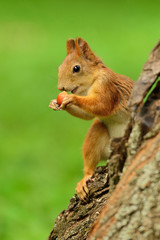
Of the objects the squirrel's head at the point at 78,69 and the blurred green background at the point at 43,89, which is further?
the blurred green background at the point at 43,89

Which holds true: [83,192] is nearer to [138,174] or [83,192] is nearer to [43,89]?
[138,174]

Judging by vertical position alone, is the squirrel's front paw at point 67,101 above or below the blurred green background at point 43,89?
below

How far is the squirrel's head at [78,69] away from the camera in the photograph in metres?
3.77

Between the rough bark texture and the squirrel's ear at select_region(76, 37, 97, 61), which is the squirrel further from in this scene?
the rough bark texture

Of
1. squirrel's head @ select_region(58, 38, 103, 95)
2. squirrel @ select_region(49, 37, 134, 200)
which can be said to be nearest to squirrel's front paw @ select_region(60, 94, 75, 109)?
squirrel @ select_region(49, 37, 134, 200)

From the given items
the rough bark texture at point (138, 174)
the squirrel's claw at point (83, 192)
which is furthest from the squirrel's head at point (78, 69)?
the rough bark texture at point (138, 174)

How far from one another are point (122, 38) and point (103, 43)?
3.00 feet

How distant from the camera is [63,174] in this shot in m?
6.68

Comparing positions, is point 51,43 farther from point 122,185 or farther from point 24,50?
point 122,185

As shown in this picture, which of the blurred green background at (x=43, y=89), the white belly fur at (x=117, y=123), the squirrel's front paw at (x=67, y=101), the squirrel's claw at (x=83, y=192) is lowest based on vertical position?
the squirrel's claw at (x=83, y=192)

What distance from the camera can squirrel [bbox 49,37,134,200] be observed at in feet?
12.2

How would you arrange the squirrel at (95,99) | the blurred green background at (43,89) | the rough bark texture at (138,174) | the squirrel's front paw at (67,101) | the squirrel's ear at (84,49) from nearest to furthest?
the rough bark texture at (138,174), the squirrel's front paw at (67,101), the squirrel at (95,99), the squirrel's ear at (84,49), the blurred green background at (43,89)

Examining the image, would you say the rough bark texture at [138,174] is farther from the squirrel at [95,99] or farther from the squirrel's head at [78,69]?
the squirrel's head at [78,69]

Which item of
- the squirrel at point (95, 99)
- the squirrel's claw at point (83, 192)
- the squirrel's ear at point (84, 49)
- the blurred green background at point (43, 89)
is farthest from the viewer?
the blurred green background at point (43, 89)
